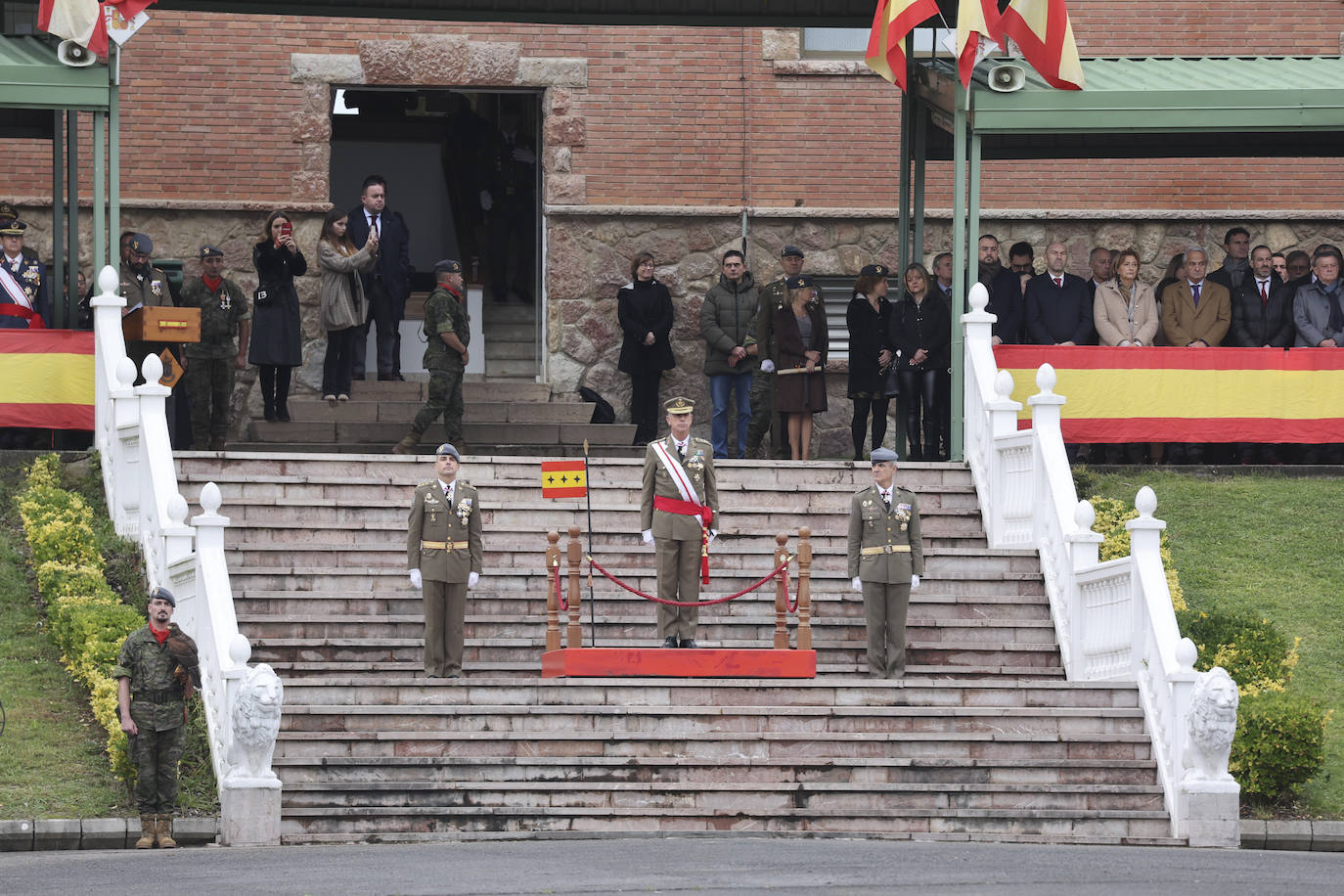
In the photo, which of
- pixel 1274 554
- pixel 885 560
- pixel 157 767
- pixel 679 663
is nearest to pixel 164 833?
pixel 157 767

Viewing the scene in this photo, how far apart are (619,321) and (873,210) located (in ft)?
11.8

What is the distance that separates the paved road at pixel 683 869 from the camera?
11.3 meters

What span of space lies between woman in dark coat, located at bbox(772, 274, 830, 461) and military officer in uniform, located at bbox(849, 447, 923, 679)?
4081 millimetres

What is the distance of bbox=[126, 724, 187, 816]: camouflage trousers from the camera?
13.5 m

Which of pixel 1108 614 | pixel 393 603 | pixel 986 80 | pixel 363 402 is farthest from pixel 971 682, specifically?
pixel 363 402

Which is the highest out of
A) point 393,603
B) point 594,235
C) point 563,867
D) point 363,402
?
point 594,235

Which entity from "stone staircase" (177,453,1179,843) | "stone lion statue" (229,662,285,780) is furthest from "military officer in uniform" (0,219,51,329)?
"stone lion statue" (229,662,285,780)

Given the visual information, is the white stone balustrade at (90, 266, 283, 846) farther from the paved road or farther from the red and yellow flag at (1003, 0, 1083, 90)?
the red and yellow flag at (1003, 0, 1083, 90)

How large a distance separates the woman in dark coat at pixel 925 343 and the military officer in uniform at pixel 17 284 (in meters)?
7.60

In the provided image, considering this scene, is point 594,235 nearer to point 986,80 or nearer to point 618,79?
point 618,79

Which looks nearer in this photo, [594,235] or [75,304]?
[75,304]

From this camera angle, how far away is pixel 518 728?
14.7 meters

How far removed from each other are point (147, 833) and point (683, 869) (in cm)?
348

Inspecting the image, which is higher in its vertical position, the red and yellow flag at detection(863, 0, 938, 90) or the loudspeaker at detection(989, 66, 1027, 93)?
the red and yellow flag at detection(863, 0, 938, 90)
